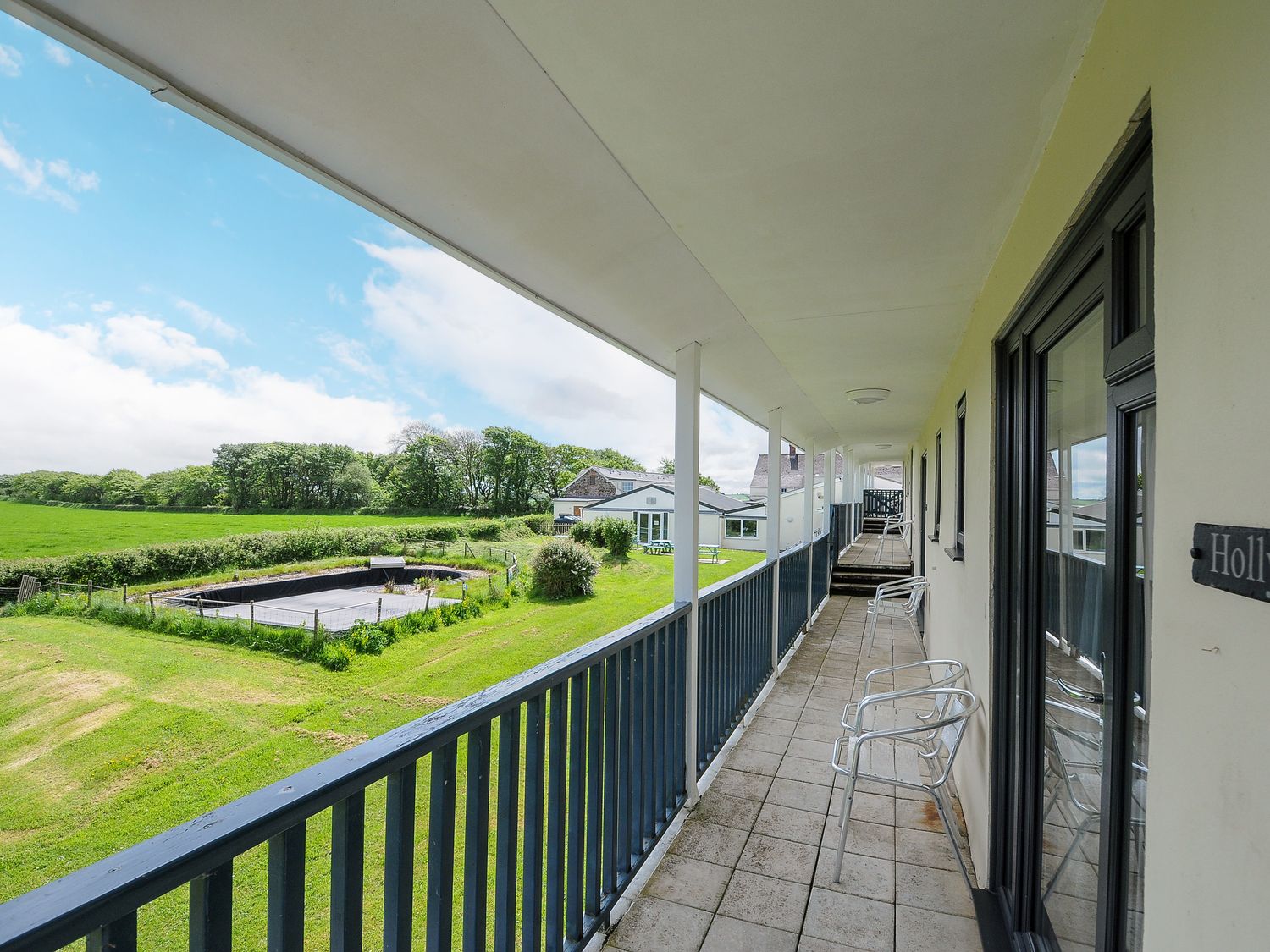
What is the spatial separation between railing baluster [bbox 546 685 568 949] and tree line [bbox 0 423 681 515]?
1685 mm

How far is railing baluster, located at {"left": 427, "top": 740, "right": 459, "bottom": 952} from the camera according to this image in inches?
43.8

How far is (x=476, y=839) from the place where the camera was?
125cm

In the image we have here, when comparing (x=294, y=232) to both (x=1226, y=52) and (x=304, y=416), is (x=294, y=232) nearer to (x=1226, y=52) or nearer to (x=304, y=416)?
(x=304, y=416)

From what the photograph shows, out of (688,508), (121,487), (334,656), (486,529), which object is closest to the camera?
(121,487)

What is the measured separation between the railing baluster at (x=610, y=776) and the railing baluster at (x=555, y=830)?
0.27m

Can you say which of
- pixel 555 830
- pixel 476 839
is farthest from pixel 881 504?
pixel 476 839

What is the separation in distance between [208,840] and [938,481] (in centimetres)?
450

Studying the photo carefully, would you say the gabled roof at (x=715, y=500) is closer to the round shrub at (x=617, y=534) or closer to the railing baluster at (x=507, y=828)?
the round shrub at (x=617, y=534)

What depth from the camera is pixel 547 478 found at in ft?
18.9

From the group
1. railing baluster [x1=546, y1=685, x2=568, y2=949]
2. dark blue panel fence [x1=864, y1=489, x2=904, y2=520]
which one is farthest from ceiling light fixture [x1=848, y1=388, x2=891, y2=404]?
dark blue panel fence [x1=864, y1=489, x2=904, y2=520]

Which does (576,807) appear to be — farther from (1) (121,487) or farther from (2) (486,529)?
(2) (486,529)

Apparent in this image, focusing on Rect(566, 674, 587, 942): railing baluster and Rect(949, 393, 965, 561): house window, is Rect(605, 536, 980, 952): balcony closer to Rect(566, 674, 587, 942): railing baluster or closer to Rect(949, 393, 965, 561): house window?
Rect(566, 674, 587, 942): railing baluster

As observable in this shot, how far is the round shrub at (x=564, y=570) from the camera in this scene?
29.0ft

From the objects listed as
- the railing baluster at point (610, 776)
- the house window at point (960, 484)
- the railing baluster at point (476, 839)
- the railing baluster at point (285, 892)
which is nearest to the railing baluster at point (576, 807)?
the railing baluster at point (610, 776)
